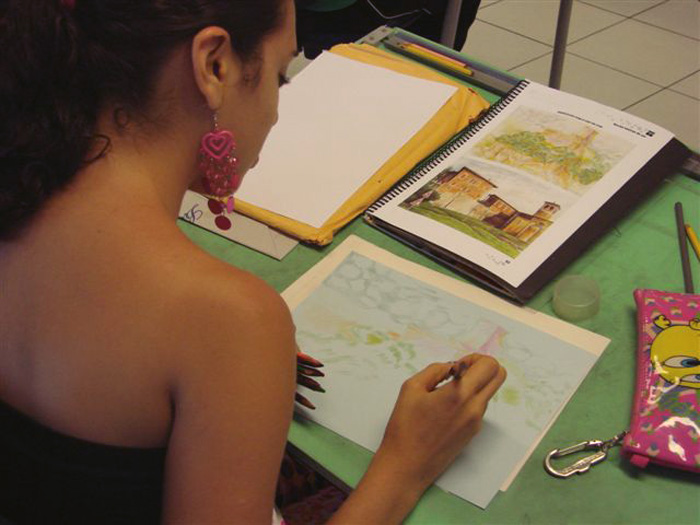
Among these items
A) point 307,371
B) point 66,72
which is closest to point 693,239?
point 307,371

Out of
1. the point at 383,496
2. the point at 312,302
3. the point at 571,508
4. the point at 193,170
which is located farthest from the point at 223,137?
the point at 571,508

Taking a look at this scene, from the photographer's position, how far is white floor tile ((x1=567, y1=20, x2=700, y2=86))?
3.20 meters

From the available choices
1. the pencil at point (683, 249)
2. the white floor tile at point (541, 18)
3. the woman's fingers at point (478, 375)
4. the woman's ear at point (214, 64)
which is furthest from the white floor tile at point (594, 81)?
Result: the woman's ear at point (214, 64)

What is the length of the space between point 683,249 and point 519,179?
0.24 m

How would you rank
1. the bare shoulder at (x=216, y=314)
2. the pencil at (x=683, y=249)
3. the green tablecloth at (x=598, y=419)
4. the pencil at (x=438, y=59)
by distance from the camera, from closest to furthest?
the bare shoulder at (x=216, y=314) → the green tablecloth at (x=598, y=419) → the pencil at (x=683, y=249) → the pencil at (x=438, y=59)

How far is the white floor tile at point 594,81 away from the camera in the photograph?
305 centimetres

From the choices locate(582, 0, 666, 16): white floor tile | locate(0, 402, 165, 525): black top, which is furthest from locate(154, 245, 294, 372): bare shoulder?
locate(582, 0, 666, 16): white floor tile

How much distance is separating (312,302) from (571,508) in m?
0.39

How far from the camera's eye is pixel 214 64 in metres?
0.76

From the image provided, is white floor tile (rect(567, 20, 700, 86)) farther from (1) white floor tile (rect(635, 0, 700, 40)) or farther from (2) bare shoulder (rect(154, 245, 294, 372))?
(2) bare shoulder (rect(154, 245, 294, 372))

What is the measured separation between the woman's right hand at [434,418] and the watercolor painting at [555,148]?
397mm

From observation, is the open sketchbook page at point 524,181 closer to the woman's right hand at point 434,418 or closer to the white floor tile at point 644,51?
the woman's right hand at point 434,418

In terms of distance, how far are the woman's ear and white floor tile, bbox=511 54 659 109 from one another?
96.7 inches

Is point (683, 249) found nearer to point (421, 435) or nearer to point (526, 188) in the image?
point (526, 188)
